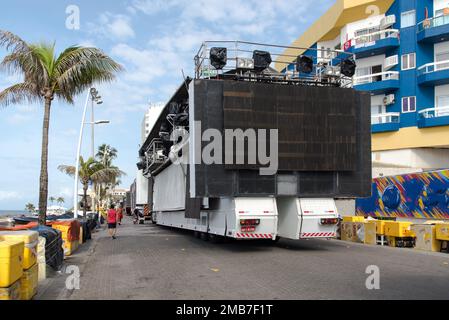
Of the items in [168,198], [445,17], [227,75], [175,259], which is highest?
[445,17]

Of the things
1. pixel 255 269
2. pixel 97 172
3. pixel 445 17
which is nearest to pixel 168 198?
pixel 255 269

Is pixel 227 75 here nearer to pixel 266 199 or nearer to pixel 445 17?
pixel 266 199

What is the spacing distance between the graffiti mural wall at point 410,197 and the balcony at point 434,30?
15910 millimetres

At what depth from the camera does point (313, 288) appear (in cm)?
808

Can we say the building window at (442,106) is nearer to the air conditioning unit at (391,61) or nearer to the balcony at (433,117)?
the balcony at (433,117)

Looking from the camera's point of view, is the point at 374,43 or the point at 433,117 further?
the point at 374,43

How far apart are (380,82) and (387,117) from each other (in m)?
3.04

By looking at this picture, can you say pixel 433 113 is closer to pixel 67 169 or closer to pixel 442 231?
pixel 442 231

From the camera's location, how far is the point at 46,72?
14.5m

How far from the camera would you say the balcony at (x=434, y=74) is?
3584cm

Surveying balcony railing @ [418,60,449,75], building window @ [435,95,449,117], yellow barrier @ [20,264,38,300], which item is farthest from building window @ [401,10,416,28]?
yellow barrier @ [20,264,38,300]

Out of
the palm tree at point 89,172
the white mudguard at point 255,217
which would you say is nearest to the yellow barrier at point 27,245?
the white mudguard at point 255,217

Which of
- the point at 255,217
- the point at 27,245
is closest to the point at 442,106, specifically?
the point at 255,217
